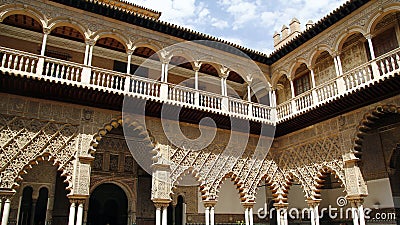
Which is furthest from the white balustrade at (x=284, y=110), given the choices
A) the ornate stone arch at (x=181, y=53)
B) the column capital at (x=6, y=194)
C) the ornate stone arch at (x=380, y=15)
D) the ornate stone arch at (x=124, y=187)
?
the column capital at (x=6, y=194)

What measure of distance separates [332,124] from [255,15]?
328cm

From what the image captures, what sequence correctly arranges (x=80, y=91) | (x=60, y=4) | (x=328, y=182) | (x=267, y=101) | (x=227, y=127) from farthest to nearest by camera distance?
(x=328, y=182) < (x=267, y=101) < (x=227, y=127) < (x=60, y=4) < (x=80, y=91)

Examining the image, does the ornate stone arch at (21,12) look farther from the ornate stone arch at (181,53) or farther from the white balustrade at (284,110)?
the white balustrade at (284,110)

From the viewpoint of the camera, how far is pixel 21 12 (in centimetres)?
703

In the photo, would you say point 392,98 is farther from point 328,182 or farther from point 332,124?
point 328,182

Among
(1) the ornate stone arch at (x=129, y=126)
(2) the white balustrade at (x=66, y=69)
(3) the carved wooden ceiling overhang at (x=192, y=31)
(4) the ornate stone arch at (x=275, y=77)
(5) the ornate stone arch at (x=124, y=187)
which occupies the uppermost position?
(3) the carved wooden ceiling overhang at (x=192, y=31)

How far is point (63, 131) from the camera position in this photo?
22.8 feet

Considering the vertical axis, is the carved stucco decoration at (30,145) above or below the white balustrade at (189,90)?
below

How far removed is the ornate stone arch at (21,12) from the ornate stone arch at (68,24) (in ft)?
0.46

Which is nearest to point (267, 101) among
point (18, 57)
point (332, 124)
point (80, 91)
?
point (332, 124)

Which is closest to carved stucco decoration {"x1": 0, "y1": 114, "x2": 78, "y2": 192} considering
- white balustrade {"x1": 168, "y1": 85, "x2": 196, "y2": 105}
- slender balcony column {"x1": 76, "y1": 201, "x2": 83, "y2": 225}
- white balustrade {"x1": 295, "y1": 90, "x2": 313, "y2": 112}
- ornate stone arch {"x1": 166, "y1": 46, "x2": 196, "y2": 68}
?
slender balcony column {"x1": 76, "y1": 201, "x2": 83, "y2": 225}

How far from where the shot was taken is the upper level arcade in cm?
686
